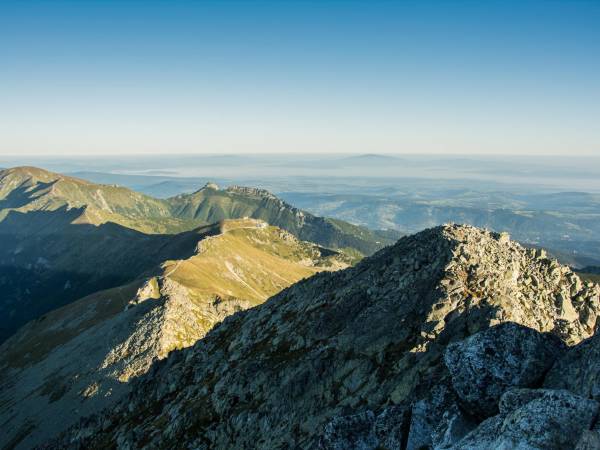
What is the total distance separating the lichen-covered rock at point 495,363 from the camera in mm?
23688

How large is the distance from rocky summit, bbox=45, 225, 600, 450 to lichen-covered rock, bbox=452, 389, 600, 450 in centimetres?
5

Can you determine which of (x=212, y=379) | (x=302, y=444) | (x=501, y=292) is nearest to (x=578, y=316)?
(x=501, y=292)

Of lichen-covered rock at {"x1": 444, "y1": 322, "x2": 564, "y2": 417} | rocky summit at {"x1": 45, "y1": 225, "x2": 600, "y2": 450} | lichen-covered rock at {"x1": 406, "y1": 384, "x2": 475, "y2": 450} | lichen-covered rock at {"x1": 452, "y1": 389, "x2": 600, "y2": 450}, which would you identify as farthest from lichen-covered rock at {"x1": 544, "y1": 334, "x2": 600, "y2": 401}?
lichen-covered rock at {"x1": 406, "y1": 384, "x2": 475, "y2": 450}

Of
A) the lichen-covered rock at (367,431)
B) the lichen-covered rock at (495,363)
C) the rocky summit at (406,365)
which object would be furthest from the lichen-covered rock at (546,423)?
the lichen-covered rock at (367,431)

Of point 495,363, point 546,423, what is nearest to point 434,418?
point 495,363

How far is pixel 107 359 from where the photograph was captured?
138m

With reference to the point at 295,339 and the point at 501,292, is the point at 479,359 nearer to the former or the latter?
the point at 501,292

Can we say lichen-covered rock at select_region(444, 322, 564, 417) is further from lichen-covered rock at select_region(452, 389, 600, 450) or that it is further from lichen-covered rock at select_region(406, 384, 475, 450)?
lichen-covered rock at select_region(452, 389, 600, 450)

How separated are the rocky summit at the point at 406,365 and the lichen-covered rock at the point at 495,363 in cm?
7

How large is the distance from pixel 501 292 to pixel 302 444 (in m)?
24.1

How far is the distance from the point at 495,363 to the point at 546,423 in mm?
6278

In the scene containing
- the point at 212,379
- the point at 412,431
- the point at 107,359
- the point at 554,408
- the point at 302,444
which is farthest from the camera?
the point at 107,359

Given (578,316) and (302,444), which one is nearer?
(302,444)

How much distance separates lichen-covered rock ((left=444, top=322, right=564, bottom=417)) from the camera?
23.7 metres
